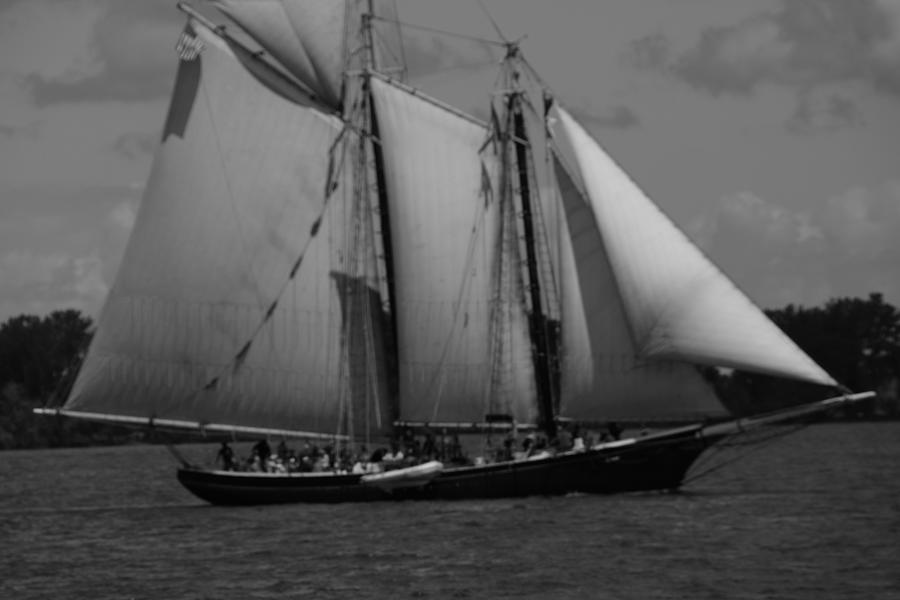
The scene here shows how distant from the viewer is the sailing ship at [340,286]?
225 ft

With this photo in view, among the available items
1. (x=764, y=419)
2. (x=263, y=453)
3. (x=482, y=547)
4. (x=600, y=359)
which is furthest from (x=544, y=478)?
(x=482, y=547)

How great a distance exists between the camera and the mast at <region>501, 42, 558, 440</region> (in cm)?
6962

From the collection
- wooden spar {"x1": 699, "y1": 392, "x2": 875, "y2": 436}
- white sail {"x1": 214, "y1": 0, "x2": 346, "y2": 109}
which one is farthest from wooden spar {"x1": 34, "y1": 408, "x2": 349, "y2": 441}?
wooden spar {"x1": 699, "y1": 392, "x2": 875, "y2": 436}

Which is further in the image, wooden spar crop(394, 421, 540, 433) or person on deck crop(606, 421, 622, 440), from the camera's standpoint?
wooden spar crop(394, 421, 540, 433)

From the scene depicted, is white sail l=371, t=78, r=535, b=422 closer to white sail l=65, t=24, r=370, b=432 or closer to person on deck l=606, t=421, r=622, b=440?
white sail l=65, t=24, r=370, b=432

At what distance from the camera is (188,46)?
239ft

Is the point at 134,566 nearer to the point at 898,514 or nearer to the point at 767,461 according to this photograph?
the point at 898,514

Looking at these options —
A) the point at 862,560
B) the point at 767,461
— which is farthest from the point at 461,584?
the point at 767,461

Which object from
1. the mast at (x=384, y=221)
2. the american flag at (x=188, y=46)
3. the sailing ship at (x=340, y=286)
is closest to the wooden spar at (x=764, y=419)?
the sailing ship at (x=340, y=286)

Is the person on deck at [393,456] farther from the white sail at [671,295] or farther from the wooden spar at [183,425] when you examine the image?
the white sail at [671,295]

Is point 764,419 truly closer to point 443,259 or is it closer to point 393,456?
point 443,259

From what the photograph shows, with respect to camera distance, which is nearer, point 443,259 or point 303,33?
point 443,259

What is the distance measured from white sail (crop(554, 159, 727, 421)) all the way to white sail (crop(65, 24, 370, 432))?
8.29 metres

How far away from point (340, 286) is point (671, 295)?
12.2 meters
